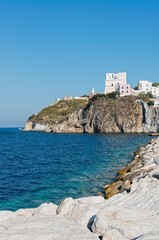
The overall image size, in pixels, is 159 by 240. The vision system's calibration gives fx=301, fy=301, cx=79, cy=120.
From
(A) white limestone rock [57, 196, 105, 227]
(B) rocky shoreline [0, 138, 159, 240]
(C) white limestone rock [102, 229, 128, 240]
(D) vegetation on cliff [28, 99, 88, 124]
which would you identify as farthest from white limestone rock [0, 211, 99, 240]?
(D) vegetation on cliff [28, 99, 88, 124]

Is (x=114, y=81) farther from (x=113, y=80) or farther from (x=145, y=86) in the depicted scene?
(x=145, y=86)

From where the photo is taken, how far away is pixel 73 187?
2894 centimetres

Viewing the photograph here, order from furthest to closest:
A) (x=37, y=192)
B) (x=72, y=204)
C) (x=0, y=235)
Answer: (x=37, y=192) → (x=72, y=204) → (x=0, y=235)

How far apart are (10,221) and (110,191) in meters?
13.0

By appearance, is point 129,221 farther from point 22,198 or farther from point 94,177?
point 94,177

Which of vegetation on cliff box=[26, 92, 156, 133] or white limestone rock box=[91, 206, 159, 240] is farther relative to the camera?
vegetation on cliff box=[26, 92, 156, 133]

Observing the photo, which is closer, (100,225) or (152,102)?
(100,225)

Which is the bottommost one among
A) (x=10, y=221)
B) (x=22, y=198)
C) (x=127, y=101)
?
(x=22, y=198)

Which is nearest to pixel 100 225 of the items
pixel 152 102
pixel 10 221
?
pixel 10 221

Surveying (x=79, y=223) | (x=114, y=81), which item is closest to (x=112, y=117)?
(x=114, y=81)

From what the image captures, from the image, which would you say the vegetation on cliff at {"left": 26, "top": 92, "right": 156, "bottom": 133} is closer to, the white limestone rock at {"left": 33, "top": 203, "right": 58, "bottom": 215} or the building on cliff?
the building on cliff

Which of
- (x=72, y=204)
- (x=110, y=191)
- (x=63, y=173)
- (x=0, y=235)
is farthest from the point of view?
(x=63, y=173)

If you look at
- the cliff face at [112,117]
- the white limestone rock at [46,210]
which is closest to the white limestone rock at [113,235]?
the white limestone rock at [46,210]

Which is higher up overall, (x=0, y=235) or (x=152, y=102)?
(x=152, y=102)
